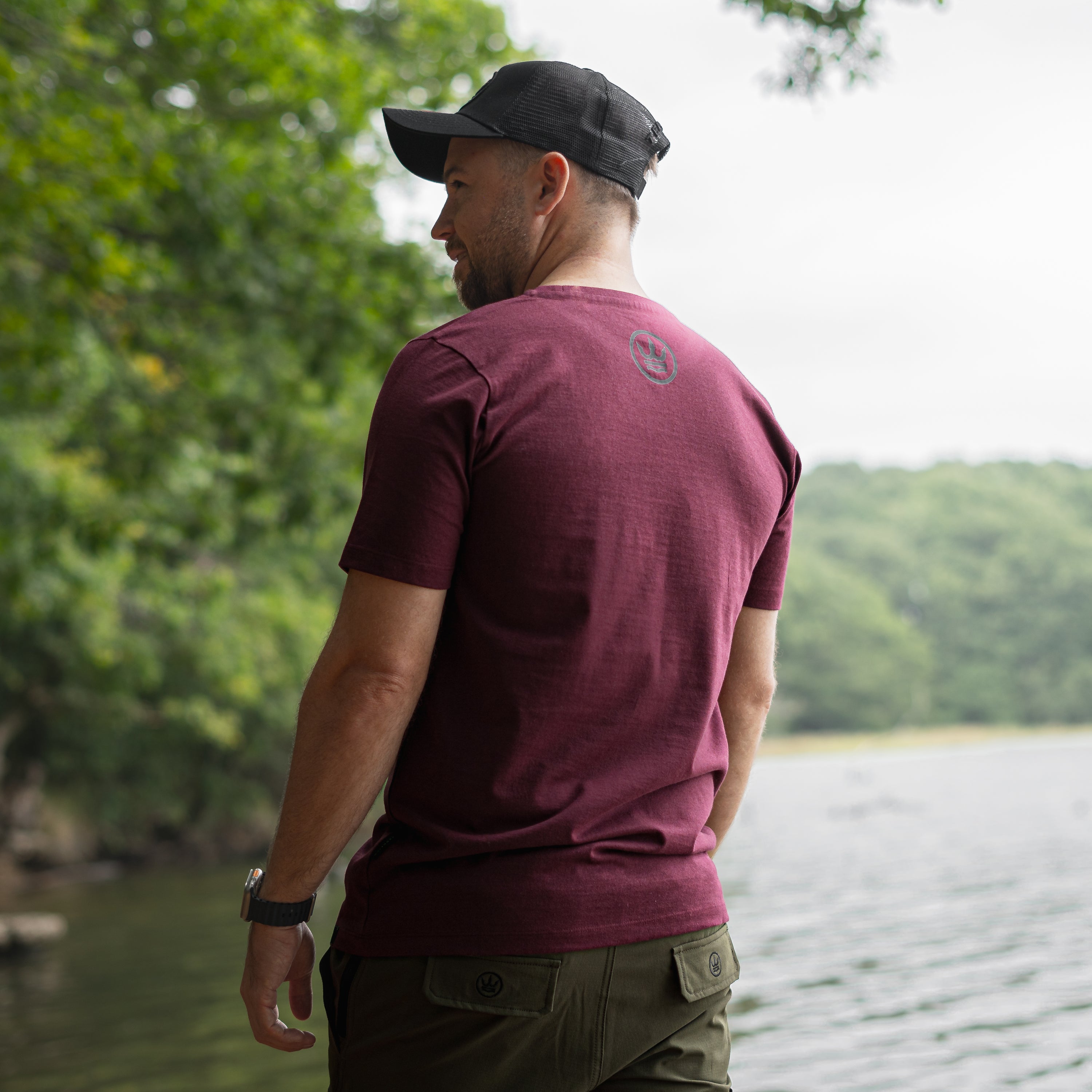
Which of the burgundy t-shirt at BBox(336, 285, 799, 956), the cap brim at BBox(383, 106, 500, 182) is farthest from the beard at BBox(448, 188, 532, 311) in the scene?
the burgundy t-shirt at BBox(336, 285, 799, 956)

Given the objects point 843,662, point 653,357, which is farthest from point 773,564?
point 843,662

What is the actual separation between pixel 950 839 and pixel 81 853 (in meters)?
16.4

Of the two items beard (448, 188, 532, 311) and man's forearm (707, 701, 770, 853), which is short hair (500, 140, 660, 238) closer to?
beard (448, 188, 532, 311)

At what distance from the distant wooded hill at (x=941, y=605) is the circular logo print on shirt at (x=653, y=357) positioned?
79139 mm

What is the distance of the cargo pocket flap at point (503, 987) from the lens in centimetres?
146

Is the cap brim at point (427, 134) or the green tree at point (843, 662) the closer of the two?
the cap brim at point (427, 134)

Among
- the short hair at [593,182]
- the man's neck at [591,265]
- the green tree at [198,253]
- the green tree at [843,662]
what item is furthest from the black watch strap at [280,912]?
the green tree at [843,662]

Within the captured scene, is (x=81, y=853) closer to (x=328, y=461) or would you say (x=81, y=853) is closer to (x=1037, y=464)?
(x=328, y=461)

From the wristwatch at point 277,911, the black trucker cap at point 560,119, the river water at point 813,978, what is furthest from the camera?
the river water at point 813,978

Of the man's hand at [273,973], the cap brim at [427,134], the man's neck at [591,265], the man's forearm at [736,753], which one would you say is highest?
the cap brim at [427,134]

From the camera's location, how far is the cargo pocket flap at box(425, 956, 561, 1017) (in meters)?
1.46

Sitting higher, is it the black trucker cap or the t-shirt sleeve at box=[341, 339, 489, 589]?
the black trucker cap

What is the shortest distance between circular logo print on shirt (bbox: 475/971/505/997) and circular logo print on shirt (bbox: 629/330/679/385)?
2.39 ft

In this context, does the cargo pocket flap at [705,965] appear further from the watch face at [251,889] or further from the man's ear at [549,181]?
the man's ear at [549,181]
